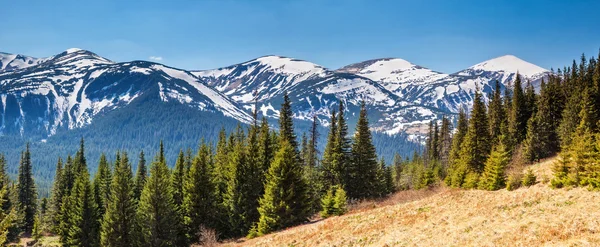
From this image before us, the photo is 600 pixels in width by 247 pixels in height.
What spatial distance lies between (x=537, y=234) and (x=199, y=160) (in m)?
39.2

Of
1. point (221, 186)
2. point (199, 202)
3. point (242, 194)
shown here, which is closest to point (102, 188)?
point (221, 186)

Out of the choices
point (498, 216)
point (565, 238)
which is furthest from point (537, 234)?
point (498, 216)

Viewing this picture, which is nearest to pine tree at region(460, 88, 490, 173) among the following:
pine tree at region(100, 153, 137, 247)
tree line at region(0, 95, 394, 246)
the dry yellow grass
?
tree line at region(0, 95, 394, 246)

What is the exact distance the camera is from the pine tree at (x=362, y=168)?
55469mm

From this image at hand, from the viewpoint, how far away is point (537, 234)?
17172 millimetres

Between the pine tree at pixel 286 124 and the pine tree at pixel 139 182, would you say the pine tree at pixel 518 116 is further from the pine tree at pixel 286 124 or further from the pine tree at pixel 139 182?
the pine tree at pixel 139 182

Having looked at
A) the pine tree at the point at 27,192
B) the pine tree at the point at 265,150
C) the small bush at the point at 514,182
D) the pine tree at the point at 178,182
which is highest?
the pine tree at the point at 265,150

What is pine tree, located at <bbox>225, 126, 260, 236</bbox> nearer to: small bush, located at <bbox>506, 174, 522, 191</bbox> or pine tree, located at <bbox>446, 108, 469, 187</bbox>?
pine tree, located at <bbox>446, 108, 469, 187</bbox>

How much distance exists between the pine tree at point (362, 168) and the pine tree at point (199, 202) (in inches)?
744

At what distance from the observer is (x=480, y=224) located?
21297mm

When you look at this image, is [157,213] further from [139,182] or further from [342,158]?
[139,182]

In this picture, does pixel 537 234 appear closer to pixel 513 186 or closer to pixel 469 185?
pixel 513 186

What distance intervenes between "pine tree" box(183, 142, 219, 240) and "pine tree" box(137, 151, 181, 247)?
2.56 metres

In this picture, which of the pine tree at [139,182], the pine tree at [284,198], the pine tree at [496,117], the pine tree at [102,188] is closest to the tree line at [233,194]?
the pine tree at [284,198]
